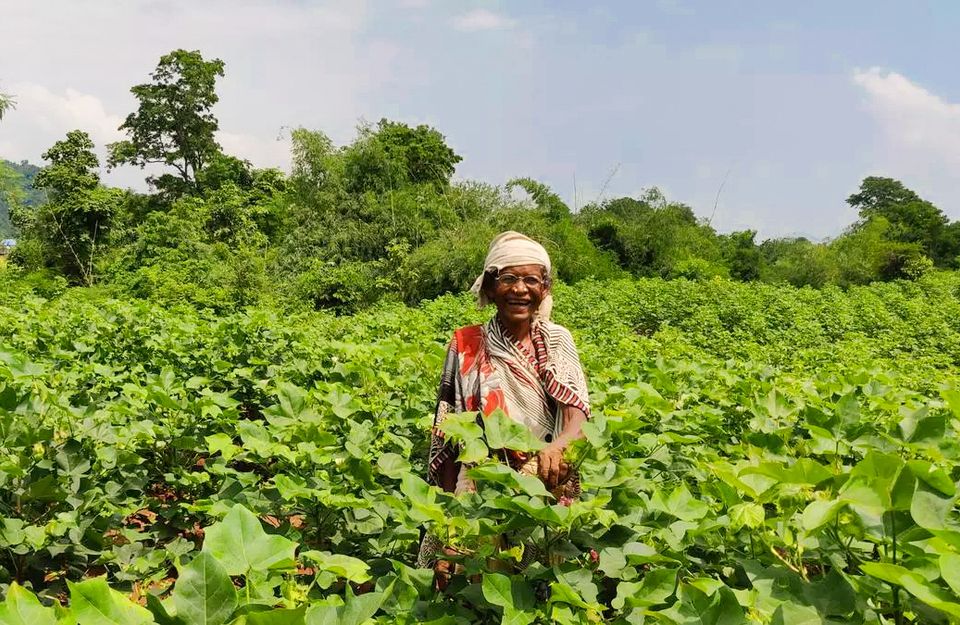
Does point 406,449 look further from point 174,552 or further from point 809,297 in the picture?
point 809,297

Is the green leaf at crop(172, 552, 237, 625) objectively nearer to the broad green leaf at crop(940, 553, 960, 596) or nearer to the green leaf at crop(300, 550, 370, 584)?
the green leaf at crop(300, 550, 370, 584)

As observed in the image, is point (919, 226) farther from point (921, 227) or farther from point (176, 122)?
point (176, 122)

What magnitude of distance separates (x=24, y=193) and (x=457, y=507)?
95.3 feet

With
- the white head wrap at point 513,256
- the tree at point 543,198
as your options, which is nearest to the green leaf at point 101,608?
the white head wrap at point 513,256

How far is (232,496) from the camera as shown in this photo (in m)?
1.81

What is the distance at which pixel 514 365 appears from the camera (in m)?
2.13

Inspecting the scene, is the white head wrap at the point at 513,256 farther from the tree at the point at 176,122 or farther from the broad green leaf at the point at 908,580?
the tree at the point at 176,122

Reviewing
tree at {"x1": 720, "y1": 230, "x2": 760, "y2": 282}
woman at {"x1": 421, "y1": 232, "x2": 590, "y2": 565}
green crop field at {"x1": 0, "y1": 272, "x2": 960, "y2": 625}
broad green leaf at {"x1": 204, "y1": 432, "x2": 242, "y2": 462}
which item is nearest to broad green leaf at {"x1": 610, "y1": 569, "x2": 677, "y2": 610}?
green crop field at {"x1": 0, "y1": 272, "x2": 960, "y2": 625}

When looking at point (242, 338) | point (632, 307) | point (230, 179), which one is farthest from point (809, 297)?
point (230, 179)

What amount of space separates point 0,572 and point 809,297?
16675 mm

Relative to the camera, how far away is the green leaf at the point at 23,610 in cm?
71

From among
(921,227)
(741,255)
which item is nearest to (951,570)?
(741,255)

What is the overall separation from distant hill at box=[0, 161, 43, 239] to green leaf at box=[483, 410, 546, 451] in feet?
89.0

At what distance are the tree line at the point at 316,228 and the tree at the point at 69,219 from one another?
2.1 inches
